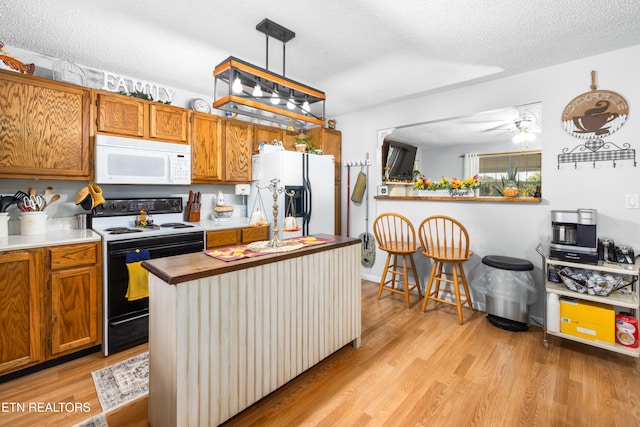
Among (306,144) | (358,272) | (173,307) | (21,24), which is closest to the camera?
(173,307)

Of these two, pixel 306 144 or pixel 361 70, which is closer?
pixel 361 70

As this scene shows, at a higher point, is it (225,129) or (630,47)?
(630,47)

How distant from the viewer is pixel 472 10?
6.34 feet

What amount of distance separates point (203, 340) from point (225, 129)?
2.67 metres

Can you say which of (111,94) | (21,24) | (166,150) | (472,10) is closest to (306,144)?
(166,150)

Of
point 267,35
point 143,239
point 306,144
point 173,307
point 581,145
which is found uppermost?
point 267,35

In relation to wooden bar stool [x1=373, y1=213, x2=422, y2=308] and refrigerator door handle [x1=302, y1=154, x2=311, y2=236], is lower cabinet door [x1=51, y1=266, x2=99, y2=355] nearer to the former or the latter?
refrigerator door handle [x1=302, y1=154, x2=311, y2=236]

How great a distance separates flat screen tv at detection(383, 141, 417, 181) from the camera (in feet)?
12.4

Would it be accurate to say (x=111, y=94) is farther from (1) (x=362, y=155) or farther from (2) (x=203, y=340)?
(1) (x=362, y=155)

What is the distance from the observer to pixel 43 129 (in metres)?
2.33

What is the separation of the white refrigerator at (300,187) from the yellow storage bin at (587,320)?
2.53 m

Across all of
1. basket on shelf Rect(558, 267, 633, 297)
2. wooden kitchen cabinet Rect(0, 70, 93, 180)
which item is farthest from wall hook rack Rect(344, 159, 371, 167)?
wooden kitchen cabinet Rect(0, 70, 93, 180)

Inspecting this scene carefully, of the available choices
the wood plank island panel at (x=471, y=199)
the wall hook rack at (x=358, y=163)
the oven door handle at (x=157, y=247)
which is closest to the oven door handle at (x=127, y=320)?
the oven door handle at (x=157, y=247)

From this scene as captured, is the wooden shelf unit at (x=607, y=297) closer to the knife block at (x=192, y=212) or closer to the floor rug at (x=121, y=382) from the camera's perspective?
the floor rug at (x=121, y=382)
